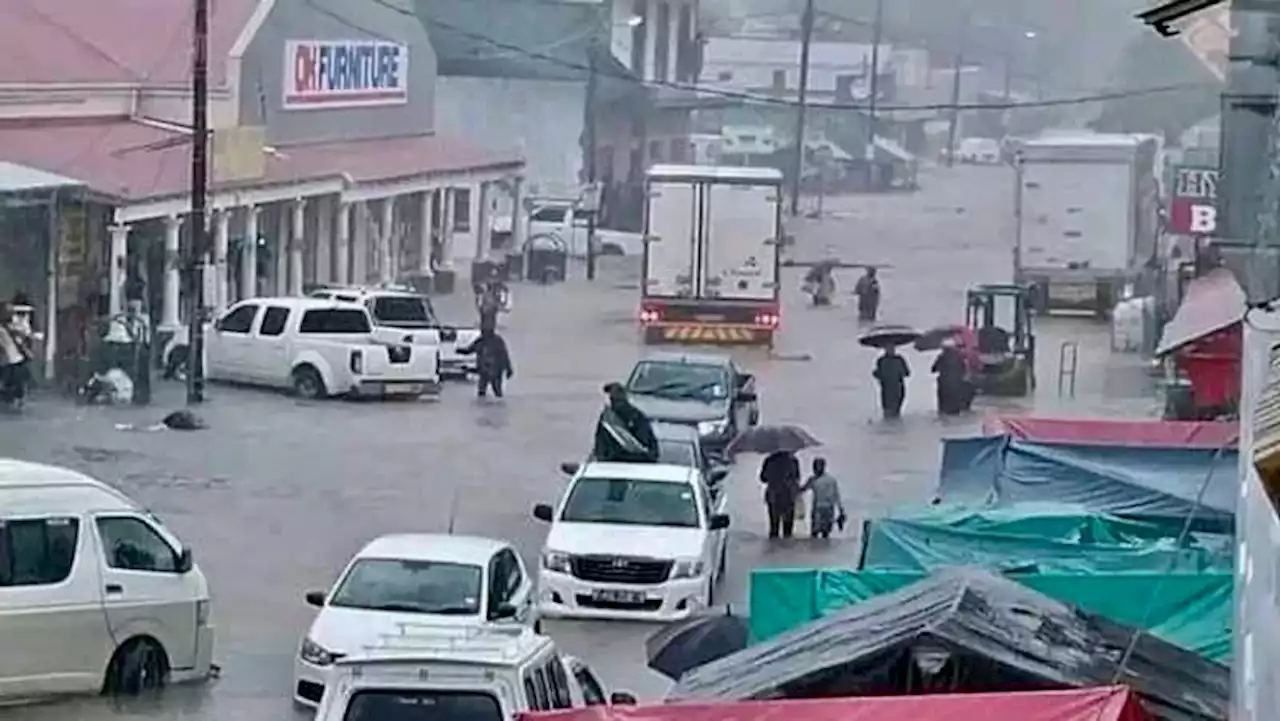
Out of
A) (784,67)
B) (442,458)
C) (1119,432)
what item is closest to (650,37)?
(784,67)

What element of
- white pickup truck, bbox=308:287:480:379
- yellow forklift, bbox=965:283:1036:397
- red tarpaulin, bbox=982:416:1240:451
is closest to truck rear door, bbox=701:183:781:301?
yellow forklift, bbox=965:283:1036:397

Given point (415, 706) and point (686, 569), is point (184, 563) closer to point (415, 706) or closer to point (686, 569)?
point (686, 569)

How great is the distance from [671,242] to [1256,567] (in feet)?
123

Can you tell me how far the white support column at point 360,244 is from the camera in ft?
166

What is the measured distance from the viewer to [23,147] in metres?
38.7

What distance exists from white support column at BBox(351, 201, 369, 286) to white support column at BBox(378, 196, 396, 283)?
38 cm

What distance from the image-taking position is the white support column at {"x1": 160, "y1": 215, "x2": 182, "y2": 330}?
39.7m

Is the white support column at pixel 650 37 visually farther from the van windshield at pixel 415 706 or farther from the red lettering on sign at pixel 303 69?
the van windshield at pixel 415 706

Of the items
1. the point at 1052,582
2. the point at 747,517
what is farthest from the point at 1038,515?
the point at 747,517

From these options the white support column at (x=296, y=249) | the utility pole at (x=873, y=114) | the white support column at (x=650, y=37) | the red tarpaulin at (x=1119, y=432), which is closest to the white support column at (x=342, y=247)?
the white support column at (x=296, y=249)

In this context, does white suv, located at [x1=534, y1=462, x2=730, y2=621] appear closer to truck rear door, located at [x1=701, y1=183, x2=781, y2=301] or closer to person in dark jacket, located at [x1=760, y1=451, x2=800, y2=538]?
person in dark jacket, located at [x1=760, y1=451, x2=800, y2=538]

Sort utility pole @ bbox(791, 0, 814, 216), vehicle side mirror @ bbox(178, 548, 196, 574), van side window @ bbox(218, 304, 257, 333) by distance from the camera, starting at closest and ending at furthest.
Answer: vehicle side mirror @ bbox(178, 548, 196, 574), van side window @ bbox(218, 304, 257, 333), utility pole @ bbox(791, 0, 814, 216)

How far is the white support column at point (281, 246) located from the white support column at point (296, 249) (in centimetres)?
10

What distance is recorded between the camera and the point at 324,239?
162 ft
